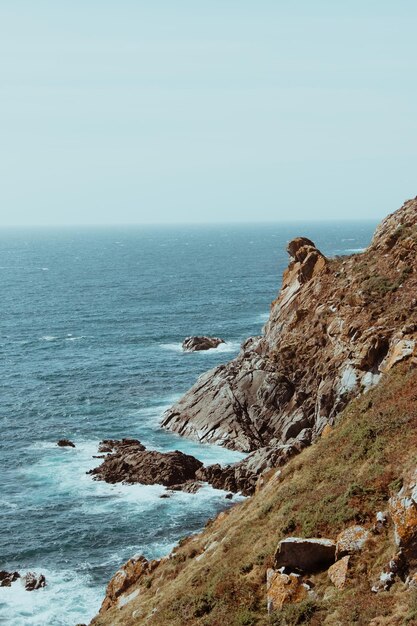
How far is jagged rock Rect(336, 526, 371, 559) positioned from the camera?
26062 millimetres

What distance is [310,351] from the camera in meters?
71.1

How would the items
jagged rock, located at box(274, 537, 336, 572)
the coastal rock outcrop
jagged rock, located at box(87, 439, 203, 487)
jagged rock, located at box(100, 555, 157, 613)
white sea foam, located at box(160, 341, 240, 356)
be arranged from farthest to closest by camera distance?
white sea foam, located at box(160, 341, 240, 356)
jagged rock, located at box(87, 439, 203, 487)
the coastal rock outcrop
jagged rock, located at box(100, 555, 157, 613)
jagged rock, located at box(274, 537, 336, 572)

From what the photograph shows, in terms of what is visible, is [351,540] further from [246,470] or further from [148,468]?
[148,468]

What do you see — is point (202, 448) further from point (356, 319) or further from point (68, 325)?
point (68, 325)

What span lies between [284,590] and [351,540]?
3.08 m

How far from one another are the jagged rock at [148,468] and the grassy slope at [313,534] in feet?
76.1

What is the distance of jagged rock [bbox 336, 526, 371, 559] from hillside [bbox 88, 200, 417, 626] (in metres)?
0.05

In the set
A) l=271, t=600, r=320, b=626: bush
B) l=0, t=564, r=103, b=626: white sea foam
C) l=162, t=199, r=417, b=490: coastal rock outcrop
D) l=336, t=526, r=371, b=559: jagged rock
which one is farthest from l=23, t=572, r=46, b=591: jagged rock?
l=336, t=526, r=371, b=559: jagged rock

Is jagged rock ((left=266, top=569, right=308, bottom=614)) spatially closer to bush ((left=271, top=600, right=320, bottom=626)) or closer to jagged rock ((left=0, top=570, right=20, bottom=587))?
bush ((left=271, top=600, right=320, bottom=626))

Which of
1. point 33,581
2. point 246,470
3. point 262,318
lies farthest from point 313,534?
point 262,318

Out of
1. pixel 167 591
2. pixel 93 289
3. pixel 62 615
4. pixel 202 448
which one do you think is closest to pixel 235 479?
pixel 202 448

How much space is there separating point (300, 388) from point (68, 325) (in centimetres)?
7313

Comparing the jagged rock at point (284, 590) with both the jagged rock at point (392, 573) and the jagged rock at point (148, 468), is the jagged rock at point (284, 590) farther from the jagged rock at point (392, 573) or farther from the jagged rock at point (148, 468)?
the jagged rock at point (148, 468)

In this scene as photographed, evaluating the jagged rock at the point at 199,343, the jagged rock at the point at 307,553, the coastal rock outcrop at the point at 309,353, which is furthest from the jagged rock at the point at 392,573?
the jagged rock at the point at 199,343
